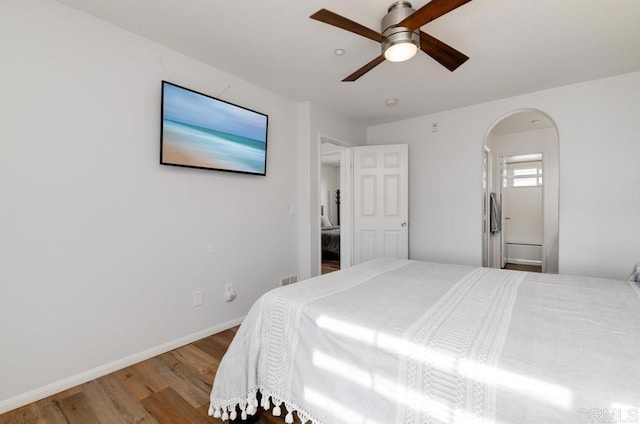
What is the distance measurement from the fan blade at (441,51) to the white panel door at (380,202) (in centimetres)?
199

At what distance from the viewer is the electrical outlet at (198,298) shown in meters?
2.54

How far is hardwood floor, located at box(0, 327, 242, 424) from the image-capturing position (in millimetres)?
1600

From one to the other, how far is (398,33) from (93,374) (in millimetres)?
2956

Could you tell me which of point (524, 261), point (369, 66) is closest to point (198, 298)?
point (369, 66)

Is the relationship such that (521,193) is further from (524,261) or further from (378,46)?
(378,46)

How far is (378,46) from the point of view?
2307mm

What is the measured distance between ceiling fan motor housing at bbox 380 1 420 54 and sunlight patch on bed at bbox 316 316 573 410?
1.64 metres

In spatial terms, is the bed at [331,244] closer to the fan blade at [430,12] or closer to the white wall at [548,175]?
the white wall at [548,175]

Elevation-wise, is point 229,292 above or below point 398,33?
below

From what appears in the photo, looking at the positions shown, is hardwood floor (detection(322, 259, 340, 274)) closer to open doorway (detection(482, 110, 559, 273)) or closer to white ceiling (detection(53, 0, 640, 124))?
open doorway (detection(482, 110, 559, 273))

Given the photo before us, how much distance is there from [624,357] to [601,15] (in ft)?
7.32

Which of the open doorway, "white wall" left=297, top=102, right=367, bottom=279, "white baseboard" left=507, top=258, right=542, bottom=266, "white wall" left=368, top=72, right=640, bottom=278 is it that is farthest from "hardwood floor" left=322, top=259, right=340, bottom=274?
"white baseboard" left=507, top=258, right=542, bottom=266

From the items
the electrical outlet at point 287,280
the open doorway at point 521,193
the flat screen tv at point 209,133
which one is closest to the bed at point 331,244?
the electrical outlet at point 287,280

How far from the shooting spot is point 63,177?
185 cm
